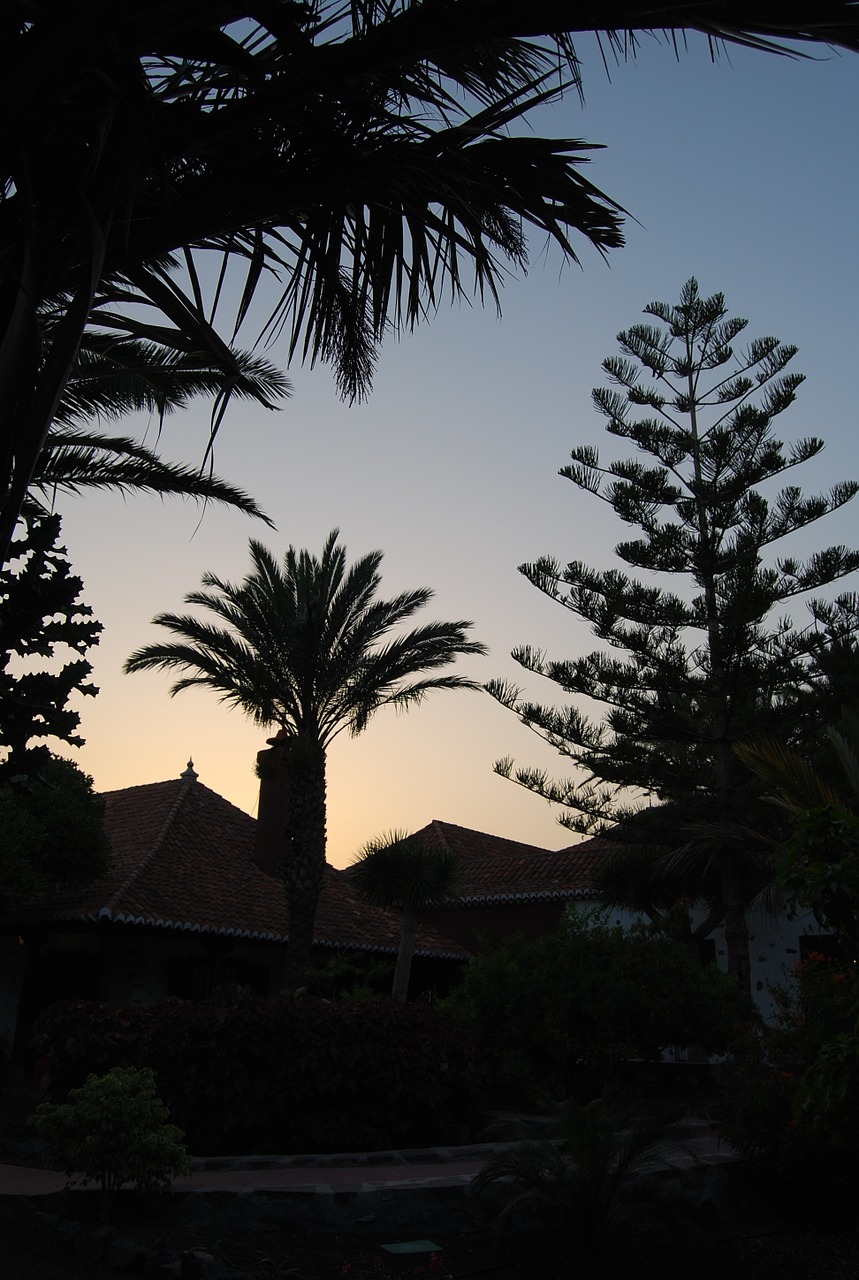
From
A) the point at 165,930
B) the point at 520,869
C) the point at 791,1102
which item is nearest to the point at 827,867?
the point at 791,1102

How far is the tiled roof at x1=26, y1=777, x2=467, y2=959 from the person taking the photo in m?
15.2

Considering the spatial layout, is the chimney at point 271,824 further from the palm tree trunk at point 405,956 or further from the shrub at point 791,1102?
the shrub at point 791,1102

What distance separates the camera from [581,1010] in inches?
431

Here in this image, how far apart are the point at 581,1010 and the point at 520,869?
1283 cm

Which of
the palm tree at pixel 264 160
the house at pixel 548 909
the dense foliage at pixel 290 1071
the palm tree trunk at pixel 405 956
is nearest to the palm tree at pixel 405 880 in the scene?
the palm tree trunk at pixel 405 956

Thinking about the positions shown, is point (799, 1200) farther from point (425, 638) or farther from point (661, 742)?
point (661, 742)

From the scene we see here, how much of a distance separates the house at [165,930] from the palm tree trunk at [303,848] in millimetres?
1019

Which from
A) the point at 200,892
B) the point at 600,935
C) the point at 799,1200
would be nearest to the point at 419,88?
the point at 799,1200

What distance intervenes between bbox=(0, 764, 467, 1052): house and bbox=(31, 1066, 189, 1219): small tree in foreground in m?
7.58

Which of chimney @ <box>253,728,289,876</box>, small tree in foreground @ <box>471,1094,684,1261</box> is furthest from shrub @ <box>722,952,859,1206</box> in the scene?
chimney @ <box>253,728,289,876</box>

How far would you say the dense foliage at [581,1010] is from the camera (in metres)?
11.0

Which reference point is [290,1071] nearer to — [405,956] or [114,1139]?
[114,1139]

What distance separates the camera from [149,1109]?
6461 millimetres

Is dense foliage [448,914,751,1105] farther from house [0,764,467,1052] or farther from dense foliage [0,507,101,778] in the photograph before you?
dense foliage [0,507,101,778]
